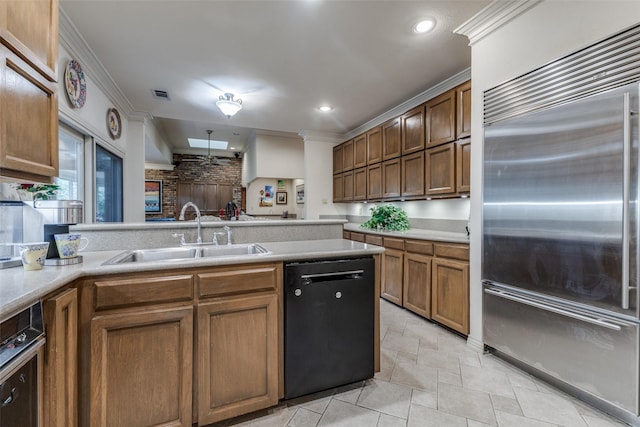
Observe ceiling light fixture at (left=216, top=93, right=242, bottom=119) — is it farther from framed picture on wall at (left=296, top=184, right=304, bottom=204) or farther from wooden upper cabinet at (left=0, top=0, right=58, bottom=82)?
framed picture on wall at (left=296, top=184, right=304, bottom=204)

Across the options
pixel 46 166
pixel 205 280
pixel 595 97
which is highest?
pixel 595 97

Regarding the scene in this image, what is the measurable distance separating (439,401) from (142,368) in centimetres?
173

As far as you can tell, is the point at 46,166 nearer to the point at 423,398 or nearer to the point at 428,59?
the point at 423,398

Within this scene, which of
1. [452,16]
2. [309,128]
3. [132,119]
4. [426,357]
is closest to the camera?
[452,16]

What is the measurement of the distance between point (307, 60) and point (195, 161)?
6.97 meters

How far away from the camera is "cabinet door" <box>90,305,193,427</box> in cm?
130

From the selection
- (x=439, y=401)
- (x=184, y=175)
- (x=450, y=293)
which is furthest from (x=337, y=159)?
(x=184, y=175)

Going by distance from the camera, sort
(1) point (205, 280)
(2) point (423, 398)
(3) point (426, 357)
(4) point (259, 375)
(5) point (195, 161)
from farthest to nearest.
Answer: (5) point (195, 161), (3) point (426, 357), (2) point (423, 398), (4) point (259, 375), (1) point (205, 280)

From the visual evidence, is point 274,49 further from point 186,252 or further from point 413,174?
point 413,174

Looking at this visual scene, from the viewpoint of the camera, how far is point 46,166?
138 cm

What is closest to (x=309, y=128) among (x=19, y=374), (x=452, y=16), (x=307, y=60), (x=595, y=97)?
(x=307, y=60)

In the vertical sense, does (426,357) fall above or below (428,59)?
below

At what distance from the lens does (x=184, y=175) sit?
8.56 metres

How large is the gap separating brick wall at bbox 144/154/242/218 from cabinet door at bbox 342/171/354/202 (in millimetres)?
4874
